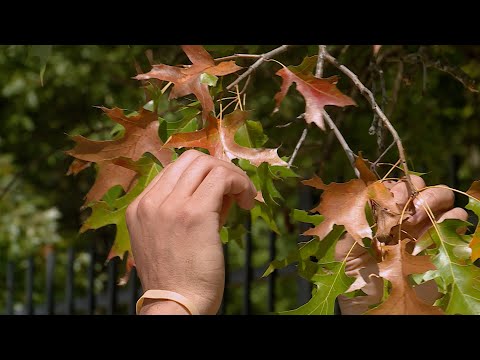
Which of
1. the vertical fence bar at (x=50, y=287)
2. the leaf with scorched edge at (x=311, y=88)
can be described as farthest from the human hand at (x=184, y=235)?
the vertical fence bar at (x=50, y=287)

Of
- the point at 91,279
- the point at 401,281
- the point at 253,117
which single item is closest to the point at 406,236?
the point at 401,281

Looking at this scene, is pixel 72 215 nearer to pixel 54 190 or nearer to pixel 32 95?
pixel 54 190

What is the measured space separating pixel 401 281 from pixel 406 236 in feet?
0.64

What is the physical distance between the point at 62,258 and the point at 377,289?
456 centimetres

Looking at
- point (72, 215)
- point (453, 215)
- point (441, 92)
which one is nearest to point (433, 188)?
point (453, 215)

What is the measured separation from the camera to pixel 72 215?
4863 mm

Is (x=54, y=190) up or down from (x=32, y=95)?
down

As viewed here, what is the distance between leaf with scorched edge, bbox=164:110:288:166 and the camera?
1.16 m

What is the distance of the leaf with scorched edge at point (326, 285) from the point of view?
Result: 3.84 feet

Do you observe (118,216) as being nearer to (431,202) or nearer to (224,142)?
(224,142)

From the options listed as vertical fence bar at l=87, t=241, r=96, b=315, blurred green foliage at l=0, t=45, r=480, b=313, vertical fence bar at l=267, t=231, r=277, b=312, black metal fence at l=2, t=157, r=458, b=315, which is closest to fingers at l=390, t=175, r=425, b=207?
blurred green foliage at l=0, t=45, r=480, b=313

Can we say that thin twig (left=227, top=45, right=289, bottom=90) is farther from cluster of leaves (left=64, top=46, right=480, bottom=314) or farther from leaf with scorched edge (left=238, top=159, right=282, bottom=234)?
leaf with scorched edge (left=238, top=159, right=282, bottom=234)

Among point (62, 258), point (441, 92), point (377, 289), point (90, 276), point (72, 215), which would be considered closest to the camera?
point (377, 289)

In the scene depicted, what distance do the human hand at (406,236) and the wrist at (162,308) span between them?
0.31 meters
